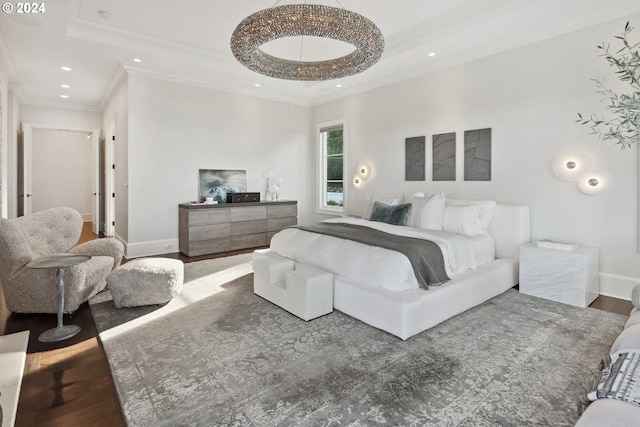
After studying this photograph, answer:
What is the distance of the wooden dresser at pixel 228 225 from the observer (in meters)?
5.32

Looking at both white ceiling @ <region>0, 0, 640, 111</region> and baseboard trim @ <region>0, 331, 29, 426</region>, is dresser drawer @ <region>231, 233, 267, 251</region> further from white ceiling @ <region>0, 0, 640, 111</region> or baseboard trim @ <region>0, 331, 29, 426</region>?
baseboard trim @ <region>0, 331, 29, 426</region>

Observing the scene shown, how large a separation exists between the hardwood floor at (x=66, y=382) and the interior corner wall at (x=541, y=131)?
4423mm

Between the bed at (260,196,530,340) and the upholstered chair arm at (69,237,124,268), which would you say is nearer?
the bed at (260,196,530,340)

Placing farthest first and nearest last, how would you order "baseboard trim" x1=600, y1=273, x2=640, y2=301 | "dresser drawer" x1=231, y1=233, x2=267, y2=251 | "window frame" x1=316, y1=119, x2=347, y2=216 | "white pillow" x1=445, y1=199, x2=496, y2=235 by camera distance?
1. "window frame" x1=316, y1=119, x2=347, y2=216
2. "dresser drawer" x1=231, y1=233, x2=267, y2=251
3. "white pillow" x1=445, y1=199, x2=496, y2=235
4. "baseboard trim" x1=600, y1=273, x2=640, y2=301

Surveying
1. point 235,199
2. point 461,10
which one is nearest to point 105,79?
point 235,199

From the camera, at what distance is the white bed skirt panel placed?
2.54 m

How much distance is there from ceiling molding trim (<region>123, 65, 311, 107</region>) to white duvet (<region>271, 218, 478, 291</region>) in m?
3.34

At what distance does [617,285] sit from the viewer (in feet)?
11.4

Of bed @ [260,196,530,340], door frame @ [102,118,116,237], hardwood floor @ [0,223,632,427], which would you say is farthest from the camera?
door frame @ [102,118,116,237]

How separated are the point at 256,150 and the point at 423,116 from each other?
3164 mm

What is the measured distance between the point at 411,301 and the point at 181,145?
464 centimetres

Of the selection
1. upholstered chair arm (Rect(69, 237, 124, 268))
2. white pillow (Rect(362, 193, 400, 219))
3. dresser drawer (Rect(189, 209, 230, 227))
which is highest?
white pillow (Rect(362, 193, 400, 219))

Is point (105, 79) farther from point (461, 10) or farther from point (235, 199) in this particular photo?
point (461, 10)

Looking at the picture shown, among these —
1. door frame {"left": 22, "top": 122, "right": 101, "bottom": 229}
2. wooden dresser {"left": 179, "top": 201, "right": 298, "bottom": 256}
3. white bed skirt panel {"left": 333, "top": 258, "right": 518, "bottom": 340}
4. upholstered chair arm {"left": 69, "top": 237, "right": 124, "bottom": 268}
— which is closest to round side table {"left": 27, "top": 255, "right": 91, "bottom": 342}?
upholstered chair arm {"left": 69, "top": 237, "right": 124, "bottom": 268}
